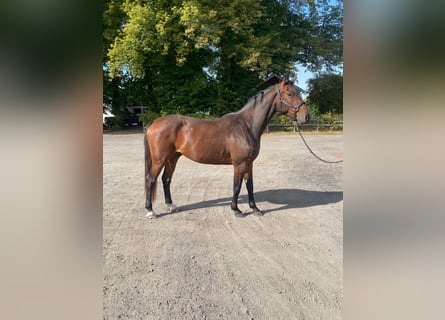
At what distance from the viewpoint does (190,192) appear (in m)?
6.08

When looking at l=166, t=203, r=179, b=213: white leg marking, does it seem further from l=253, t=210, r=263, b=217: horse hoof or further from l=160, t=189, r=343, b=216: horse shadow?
l=253, t=210, r=263, b=217: horse hoof

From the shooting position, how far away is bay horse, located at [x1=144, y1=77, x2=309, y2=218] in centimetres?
462

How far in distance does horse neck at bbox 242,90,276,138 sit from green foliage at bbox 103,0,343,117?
11.4 metres

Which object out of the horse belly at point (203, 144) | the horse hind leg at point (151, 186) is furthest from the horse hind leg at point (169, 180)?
the horse belly at point (203, 144)

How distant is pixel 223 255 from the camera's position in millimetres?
3285

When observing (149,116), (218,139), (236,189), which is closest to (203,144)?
(218,139)

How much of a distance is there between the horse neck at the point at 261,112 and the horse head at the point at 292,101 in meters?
0.18

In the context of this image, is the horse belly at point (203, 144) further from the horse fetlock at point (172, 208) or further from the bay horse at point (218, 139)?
the horse fetlock at point (172, 208)

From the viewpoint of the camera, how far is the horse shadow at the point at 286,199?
511 centimetres

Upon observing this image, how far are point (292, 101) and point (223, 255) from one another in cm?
256

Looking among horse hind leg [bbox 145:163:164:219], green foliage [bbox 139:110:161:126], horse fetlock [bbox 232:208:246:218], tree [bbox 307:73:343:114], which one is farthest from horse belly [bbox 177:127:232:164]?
green foliage [bbox 139:110:161:126]
